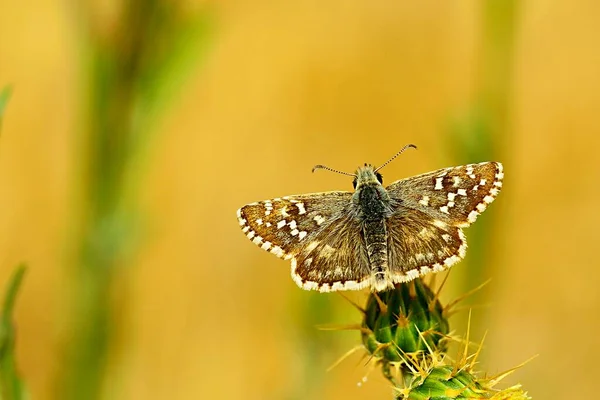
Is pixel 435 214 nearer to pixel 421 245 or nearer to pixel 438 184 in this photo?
pixel 438 184

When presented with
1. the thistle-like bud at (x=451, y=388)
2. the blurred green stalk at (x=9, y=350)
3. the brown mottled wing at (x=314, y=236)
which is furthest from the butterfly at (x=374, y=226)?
the blurred green stalk at (x=9, y=350)

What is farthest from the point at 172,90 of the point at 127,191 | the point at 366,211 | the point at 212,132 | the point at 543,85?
the point at 543,85

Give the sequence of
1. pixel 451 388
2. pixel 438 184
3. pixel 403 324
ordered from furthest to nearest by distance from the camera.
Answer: pixel 438 184 < pixel 403 324 < pixel 451 388

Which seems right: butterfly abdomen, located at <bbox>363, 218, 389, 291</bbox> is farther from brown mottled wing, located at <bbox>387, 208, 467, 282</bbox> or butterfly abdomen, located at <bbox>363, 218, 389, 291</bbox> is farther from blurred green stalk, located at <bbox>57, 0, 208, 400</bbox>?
blurred green stalk, located at <bbox>57, 0, 208, 400</bbox>

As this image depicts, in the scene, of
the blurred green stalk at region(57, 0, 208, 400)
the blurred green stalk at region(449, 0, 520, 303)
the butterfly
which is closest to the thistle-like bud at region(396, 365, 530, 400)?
the butterfly

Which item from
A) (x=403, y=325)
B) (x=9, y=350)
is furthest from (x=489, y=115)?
(x=9, y=350)
